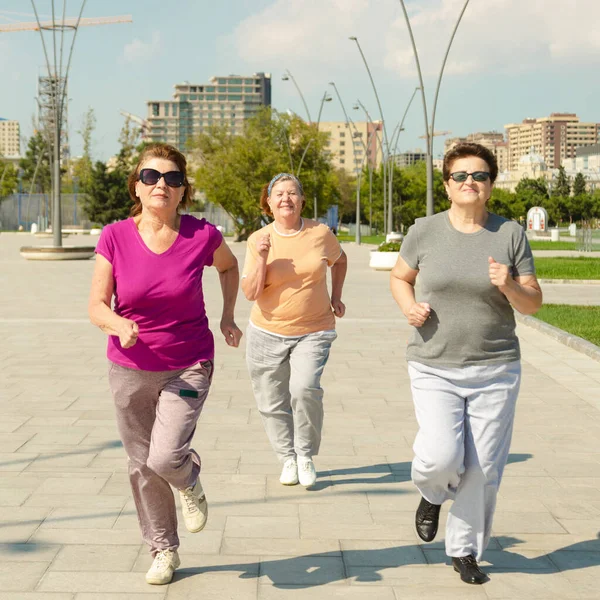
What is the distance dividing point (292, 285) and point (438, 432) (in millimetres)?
1644

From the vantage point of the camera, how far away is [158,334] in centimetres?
363

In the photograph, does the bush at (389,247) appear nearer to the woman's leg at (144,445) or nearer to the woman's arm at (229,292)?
the woman's arm at (229,292)

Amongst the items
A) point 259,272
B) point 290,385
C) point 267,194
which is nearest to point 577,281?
point 267,194

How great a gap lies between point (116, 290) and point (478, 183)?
1440mm

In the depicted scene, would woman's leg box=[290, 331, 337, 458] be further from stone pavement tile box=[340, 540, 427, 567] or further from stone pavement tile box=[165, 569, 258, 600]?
stone pavement tile box=[165, 569, 258, 600]

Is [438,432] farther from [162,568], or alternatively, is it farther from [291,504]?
[291,504]

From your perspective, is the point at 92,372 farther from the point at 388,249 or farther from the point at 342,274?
the point at 388,249

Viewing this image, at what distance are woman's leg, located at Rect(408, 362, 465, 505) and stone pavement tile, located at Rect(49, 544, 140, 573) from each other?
124cm

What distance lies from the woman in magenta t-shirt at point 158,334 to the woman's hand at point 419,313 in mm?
794

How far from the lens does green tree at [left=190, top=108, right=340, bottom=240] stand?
58938 millimetres

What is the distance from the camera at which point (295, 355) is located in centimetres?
519

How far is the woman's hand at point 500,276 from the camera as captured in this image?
3541mm

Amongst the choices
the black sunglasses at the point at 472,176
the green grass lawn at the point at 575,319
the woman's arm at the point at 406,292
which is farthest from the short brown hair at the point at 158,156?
the green grass lawn at the point at 575,319

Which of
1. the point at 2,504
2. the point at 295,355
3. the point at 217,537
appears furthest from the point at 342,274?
the point at 2,504
